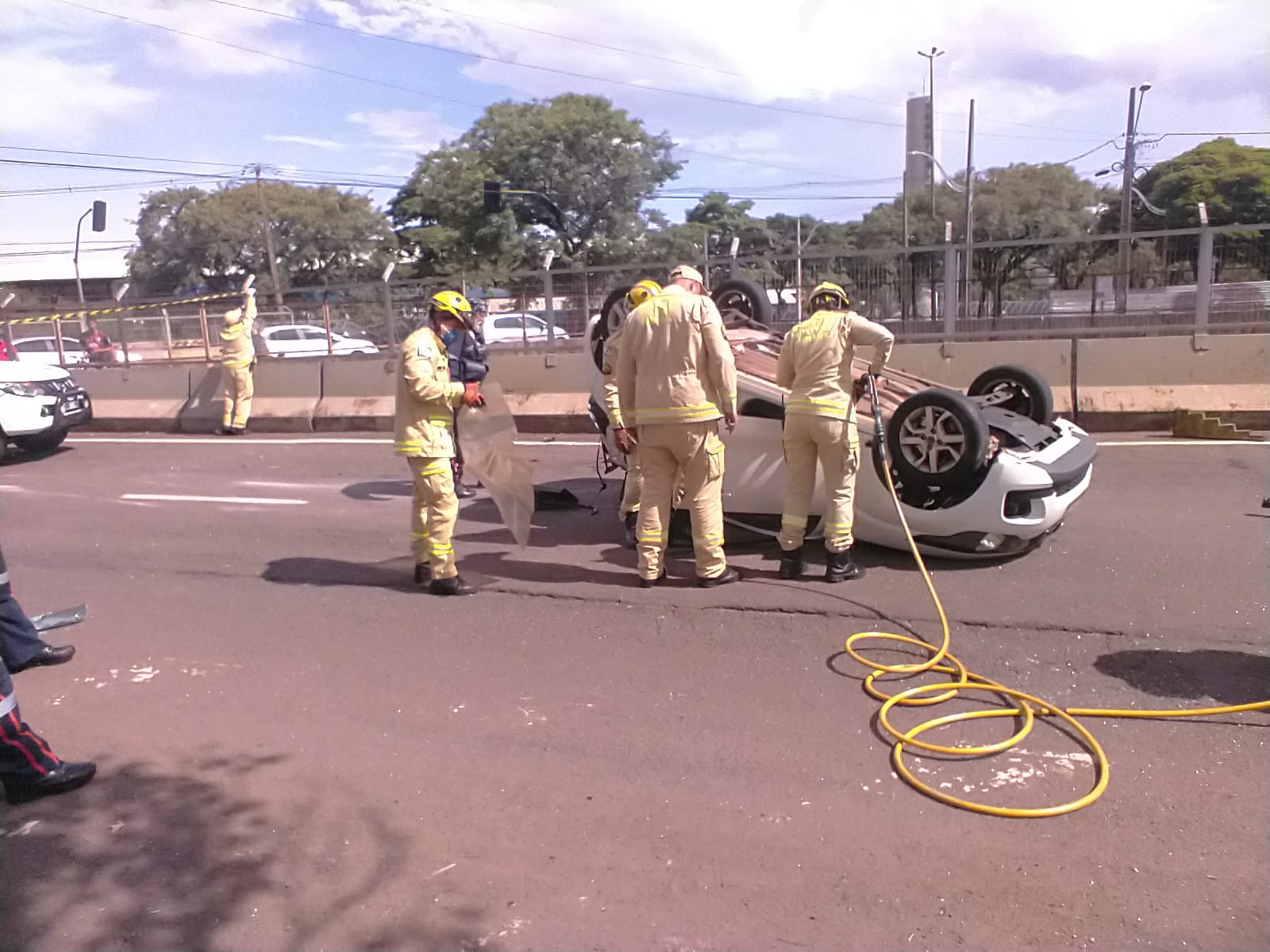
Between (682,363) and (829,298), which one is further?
(829,298)

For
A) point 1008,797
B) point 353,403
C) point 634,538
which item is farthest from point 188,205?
point 1008,797

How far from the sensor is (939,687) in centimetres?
429

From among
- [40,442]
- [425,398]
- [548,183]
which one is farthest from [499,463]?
[548,183]

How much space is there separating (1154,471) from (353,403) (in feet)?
32.5

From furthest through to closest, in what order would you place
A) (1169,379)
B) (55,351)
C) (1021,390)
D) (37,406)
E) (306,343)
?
(55,351)
(306,343)
(37,406)
(1169,379)
(1021,390)

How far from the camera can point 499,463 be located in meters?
6.30

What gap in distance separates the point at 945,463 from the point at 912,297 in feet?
25.1

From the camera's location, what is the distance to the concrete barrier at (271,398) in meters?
13.8

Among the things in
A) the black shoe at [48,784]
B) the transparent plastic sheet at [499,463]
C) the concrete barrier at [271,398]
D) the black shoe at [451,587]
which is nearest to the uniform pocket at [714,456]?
the transparent plastic sheet at [499,463]

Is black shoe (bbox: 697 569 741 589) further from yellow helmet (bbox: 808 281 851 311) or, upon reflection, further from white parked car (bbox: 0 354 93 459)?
white parked car (bbox: 0 354 93 459)

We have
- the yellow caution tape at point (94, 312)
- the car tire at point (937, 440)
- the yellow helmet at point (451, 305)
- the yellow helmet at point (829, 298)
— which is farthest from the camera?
the yellow caution tape at point (94, 312)

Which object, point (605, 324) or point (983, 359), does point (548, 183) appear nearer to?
point (983, 359)

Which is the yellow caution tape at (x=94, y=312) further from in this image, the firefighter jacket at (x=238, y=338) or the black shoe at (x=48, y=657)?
the black shoe at (x=48, y=657)

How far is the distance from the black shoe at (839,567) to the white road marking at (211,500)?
4991 millimetres
